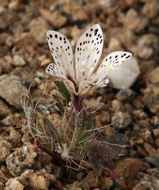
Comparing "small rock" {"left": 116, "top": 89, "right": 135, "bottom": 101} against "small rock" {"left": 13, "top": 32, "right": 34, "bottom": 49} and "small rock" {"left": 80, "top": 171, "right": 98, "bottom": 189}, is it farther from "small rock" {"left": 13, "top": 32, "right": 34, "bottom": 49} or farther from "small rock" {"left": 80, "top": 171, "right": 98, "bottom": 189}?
"small rock" {"left": 13, "top": 32, "right": 34, "bottom": 49}

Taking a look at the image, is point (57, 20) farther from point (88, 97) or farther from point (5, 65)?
point (88, 97)

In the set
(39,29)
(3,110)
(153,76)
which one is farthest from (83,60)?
(39,29)

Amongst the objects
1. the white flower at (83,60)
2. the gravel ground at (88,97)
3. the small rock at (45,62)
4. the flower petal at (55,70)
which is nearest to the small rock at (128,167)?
the gravel ground at (88,97)

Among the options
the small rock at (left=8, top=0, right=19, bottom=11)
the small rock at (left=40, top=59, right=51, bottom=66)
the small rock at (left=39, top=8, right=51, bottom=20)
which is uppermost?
the small rock at (left=8, top=0, right=19, bottom=11)

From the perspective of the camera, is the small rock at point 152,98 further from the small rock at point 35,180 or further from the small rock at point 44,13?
the small rock at point 44,13

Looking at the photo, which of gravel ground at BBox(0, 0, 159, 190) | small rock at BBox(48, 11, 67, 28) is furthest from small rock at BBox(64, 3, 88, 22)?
small rock at BBox(48, 11, 67, 28)

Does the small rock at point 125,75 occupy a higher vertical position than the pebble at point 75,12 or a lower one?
lower
